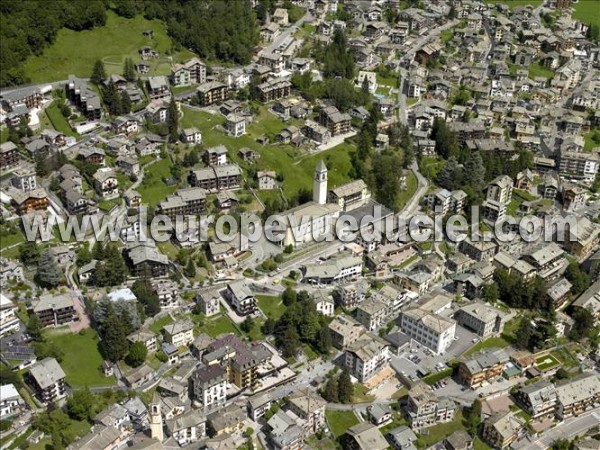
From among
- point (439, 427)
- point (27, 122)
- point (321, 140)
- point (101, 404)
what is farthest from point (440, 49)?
point (101, 404)

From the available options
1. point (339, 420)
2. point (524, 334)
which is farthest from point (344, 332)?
point (524, 334)

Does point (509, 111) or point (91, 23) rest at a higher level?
point (91, 23)

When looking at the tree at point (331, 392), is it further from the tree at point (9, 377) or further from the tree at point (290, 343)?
the tree at point (9, 377)

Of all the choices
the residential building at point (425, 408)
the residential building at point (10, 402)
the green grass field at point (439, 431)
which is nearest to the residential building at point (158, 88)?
the residential building at point (10, 402)

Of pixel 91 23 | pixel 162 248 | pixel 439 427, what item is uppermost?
pixel 91 23

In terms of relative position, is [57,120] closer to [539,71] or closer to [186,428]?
[186,428]

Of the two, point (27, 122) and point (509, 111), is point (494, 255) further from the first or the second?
point (27, 122)
